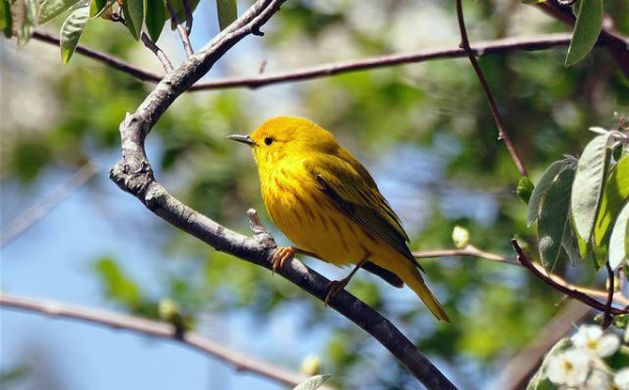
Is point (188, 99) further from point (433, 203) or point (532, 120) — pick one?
point (532, 120)

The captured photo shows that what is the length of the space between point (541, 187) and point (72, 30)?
1102 millimetres

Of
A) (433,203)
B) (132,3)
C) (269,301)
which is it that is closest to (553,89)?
(433,203)

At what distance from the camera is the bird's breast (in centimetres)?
414

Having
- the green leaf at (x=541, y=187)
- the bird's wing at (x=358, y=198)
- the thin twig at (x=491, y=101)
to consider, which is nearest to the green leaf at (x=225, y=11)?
the thin twig at (x=491, y=101)

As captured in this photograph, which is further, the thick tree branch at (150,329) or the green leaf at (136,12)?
the thick tree branch at (150,329)

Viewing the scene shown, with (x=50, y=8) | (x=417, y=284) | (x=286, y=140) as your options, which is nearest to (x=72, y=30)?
(x=50, y=8)

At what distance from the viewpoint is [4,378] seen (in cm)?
477

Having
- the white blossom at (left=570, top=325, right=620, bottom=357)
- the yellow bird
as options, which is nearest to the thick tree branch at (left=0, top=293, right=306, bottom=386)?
the yellow bird

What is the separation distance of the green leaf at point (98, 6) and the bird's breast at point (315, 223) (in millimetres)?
1787

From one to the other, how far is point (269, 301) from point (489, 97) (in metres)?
3.37

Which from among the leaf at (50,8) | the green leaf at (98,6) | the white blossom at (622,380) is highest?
the green leaf at (98,6)

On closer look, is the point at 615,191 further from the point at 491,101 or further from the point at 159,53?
the point at 159,53

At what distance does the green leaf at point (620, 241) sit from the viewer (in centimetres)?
207

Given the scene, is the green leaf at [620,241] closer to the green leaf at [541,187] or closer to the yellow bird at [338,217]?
the green leaf at [541,187]
